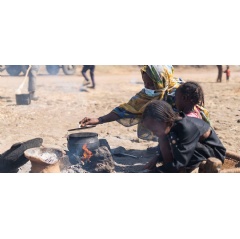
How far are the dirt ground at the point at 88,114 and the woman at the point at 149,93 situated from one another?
579mm

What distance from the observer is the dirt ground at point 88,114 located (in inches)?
236

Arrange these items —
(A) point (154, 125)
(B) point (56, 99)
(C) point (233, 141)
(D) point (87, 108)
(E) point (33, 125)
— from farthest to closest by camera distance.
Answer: (B) point (56, 99)
(D) point (87, 108)
(E) point (33, 125)
(C) point (233, 141)
(A) point (154, 125)

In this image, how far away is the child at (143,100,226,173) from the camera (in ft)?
12.0

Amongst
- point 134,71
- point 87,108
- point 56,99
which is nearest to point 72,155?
point 87,108

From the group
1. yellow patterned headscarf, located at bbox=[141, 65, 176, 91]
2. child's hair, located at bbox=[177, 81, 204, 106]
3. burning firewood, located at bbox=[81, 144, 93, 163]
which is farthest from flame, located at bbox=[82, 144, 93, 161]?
child's hair, located at bbox=[177, 81, 204, 106]

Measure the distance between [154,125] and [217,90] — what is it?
8.56m

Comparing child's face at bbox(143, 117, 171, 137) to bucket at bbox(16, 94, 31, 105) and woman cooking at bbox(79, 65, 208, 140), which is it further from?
bucket at bbox(16, 94, 31, 105)

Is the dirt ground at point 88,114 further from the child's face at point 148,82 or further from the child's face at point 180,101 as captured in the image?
the child's face at point 148,82

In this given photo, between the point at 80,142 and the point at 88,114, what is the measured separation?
11.7ft

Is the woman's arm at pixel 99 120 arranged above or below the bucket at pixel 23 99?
above

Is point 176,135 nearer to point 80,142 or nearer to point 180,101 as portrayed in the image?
point 180,101

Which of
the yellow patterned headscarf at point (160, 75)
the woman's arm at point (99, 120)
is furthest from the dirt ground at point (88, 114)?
the yellow patterned headscarf at point (160, 75)

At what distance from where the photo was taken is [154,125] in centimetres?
370

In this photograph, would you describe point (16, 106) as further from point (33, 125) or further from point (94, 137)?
point (94, 137)
